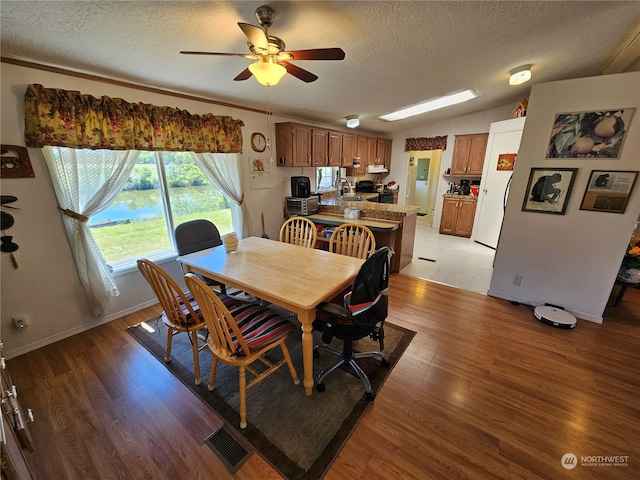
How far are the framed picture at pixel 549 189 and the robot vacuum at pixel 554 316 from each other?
99cm

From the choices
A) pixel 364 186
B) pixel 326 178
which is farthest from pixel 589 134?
pixel 364 186

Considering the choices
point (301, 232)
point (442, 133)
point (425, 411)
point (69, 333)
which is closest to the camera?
point (425, 411)

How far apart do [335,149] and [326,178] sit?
2.67 ft

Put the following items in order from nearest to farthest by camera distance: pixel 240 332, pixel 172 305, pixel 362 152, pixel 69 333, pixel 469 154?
pixel 240 332, pixel 172 305, pixel 69 333, pixel 469 154, pixel 362 152

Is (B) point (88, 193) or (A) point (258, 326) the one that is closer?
(A) point (258, 326)

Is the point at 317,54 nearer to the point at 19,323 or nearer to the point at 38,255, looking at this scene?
the point at 38,255

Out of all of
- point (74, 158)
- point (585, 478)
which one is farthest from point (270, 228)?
point (585, 478)

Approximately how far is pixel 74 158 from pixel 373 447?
123 inches

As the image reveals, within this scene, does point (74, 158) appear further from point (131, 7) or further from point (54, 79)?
point (131, 7)

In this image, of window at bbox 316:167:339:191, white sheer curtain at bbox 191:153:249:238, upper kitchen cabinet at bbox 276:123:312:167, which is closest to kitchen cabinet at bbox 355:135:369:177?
window at bbox 316:167:339:191

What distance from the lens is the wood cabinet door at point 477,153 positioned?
5032mm

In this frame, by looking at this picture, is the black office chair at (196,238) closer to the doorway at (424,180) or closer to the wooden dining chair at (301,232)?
the wooden dining chair at (301,232)

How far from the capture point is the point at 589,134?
220 cm

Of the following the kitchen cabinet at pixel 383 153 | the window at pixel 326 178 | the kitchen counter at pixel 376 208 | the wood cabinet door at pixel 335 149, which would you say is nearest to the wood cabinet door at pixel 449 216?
the kitchen cabinet at pixel 383 153
